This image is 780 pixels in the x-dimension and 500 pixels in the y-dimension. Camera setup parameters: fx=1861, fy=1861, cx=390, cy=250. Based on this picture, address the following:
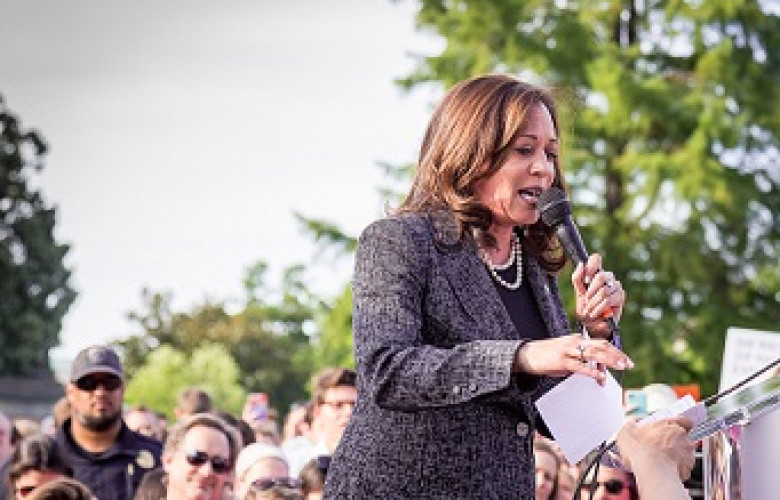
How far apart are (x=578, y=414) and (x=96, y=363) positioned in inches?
250

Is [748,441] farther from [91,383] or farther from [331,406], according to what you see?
[91,383]

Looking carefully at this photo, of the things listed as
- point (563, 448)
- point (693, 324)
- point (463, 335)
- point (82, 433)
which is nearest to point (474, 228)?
point (463, 335)

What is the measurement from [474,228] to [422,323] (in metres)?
0.24

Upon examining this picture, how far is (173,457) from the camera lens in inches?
312

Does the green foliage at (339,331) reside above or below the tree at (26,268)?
below

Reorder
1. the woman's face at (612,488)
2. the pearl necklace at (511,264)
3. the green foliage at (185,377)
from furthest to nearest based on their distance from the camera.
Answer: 1. the green foliage at (185,377)
2. the woman's face at (612,488)
3. the pearl necklace at (511,264)

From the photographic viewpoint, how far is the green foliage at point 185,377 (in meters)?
55.9

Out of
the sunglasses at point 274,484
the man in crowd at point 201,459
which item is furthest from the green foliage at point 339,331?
the sunglasses at point 274,484

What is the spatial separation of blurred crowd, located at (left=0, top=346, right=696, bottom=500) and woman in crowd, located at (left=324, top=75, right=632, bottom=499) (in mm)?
3200

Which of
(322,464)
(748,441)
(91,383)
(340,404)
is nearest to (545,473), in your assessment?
(340,404)

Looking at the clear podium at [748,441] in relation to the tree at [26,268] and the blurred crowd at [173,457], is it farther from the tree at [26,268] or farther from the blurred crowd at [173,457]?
the tree at [26,268]

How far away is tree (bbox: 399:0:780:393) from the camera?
20750 mm

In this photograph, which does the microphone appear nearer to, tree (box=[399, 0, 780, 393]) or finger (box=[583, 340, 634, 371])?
finger (box=[583, 340, 634, 371])

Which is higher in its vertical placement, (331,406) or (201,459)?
(331,406)
